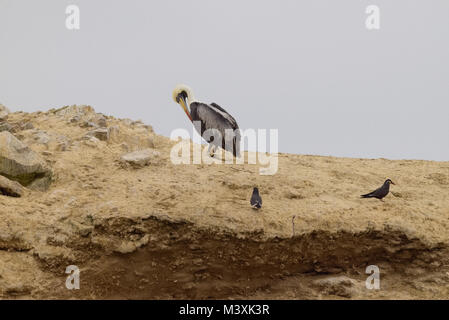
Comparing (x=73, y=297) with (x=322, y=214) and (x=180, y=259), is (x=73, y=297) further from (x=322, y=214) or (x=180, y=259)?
(x=322, y=214)

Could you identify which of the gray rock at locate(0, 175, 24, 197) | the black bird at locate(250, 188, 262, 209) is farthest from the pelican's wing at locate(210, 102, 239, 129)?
the gray rock at locate(0, 175, 24, 197)

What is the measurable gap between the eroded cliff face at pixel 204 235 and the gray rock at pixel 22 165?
0.41 feet

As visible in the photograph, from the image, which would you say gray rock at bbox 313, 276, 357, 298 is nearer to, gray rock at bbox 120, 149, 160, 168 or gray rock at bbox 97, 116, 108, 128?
gray rock at bbox 120, 149, 160, 168

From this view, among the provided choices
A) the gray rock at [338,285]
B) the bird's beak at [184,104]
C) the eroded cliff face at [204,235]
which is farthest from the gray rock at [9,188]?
the gray rock at [338,285]

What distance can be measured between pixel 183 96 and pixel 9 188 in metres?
4.87

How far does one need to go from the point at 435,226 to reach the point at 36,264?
6981 mm

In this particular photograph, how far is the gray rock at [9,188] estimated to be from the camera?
686 cm

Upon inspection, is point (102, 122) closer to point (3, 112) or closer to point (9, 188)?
point (3, 112)

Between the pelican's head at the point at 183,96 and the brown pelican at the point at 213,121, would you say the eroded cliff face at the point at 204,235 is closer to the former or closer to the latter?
the brown pelican at the point at 213,121

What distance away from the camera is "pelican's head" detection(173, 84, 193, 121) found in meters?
10.2

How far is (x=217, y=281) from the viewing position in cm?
677

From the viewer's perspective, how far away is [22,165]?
720cm

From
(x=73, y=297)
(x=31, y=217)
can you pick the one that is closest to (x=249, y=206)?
(x=73, y=297)

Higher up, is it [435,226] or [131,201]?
[131,201]
